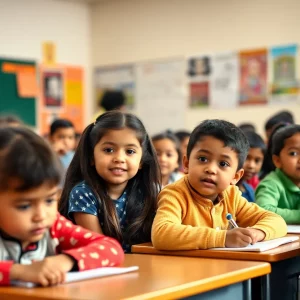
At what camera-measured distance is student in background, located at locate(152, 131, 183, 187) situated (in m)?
4.25

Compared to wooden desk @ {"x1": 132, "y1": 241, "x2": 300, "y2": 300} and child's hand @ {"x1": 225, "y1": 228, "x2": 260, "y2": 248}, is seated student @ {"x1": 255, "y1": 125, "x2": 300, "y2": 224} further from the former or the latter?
child's hand @ {"x1": 225, "y1": 228, "x2": 260, "y2": 248}

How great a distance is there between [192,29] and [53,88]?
1.62m

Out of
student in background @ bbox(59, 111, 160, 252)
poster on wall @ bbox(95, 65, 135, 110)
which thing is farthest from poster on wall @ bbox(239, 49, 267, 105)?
student in background @ bbox(59, 111, 160, 252)

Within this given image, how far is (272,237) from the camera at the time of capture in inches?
89.4

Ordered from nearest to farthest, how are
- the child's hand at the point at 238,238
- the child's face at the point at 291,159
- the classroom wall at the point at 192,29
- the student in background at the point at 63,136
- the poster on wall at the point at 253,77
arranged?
the child's hand at the point at 238,238, the child's face at the point at 291,159, the student in background at the point at 63,136, the classroom wall at the point at 192,29, the poster on wall at the point at 253,77

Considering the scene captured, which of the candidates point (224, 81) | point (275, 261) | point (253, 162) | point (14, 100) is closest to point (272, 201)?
point (253, 162)

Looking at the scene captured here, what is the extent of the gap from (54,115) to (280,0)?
8.77 feet

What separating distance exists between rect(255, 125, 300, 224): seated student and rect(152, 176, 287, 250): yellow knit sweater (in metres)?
0.44

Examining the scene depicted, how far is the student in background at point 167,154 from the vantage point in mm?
4250

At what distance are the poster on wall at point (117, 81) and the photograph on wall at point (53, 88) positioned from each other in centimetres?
50

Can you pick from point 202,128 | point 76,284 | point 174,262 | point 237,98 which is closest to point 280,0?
point 237,98

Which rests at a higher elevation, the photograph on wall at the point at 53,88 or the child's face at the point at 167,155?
the photograph on wall at the point at 53,88

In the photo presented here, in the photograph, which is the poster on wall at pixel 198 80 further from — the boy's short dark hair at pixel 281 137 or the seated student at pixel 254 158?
the boy's short dark hair at pixel 281 137

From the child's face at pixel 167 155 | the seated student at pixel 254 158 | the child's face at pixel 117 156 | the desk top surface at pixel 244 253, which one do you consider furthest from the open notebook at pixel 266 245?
the child's face at pixel 167 155
